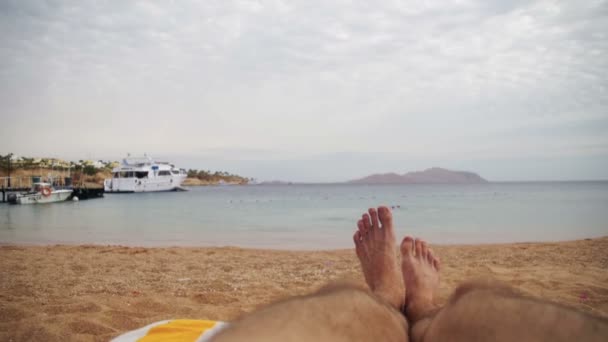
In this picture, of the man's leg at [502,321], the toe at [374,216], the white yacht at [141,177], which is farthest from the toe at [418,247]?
the white yacht at [141,177]

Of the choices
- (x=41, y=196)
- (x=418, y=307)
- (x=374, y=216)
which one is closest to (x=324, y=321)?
(x=418, y=307)

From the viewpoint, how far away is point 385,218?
2.24 metres

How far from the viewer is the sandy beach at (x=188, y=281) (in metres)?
2.00

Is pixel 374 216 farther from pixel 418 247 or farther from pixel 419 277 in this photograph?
pixel 419 277

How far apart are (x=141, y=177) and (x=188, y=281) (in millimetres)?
36599

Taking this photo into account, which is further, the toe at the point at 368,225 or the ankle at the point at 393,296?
the toe at the point at 368,225

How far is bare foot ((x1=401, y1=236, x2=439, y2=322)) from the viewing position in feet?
4.51

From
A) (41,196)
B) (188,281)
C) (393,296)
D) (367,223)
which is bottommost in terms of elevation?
(41,196)

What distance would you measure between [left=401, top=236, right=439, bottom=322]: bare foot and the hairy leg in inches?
16.0

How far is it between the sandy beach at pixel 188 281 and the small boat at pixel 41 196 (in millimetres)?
19804

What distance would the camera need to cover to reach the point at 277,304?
2.58ft

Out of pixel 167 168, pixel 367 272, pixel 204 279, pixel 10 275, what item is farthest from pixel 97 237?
pixel 167 168

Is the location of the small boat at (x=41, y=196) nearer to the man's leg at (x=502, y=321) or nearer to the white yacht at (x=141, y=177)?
the white yacht at (x=141, y=177)

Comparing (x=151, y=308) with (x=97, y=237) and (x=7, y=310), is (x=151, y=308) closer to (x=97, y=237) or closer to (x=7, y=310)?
(x=7, y=310)
